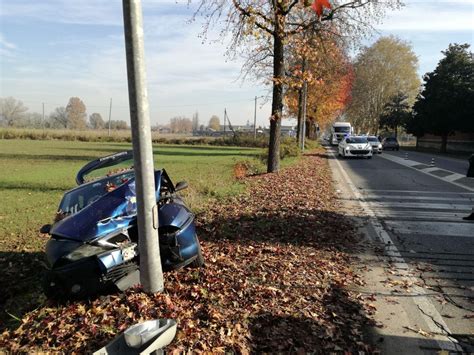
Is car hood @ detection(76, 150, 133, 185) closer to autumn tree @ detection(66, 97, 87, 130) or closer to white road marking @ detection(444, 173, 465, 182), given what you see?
white road marking @ detection(444, 173, 465, 182)

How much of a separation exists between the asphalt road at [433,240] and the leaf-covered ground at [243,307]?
2.57 ft

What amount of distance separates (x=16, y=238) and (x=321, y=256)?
18.0 feet

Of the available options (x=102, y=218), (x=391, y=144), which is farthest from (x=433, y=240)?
(x=391, y=144)

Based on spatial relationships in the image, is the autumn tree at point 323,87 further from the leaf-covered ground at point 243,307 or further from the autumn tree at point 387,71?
the autumn tree at point 387,71

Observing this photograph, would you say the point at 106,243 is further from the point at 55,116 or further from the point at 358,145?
the point at 55,116

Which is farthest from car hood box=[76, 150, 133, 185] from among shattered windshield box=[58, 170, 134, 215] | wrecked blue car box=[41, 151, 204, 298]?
wrecked blue car box=[41, 151, 204, 298]

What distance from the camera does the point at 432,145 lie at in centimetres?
5812

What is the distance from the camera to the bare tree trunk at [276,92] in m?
15.3

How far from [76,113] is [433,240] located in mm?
123890

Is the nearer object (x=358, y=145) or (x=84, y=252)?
(x=84, y=252)

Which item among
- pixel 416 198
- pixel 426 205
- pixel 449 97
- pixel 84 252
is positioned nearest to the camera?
pixel 84 252

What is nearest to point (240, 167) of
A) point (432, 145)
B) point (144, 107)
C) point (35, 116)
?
point (144, 107)

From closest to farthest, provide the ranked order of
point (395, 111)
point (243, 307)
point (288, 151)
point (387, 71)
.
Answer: point (243, 307) → point (288, 151) → point (395, 111) → point (387, 71)

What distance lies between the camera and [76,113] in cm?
12100
